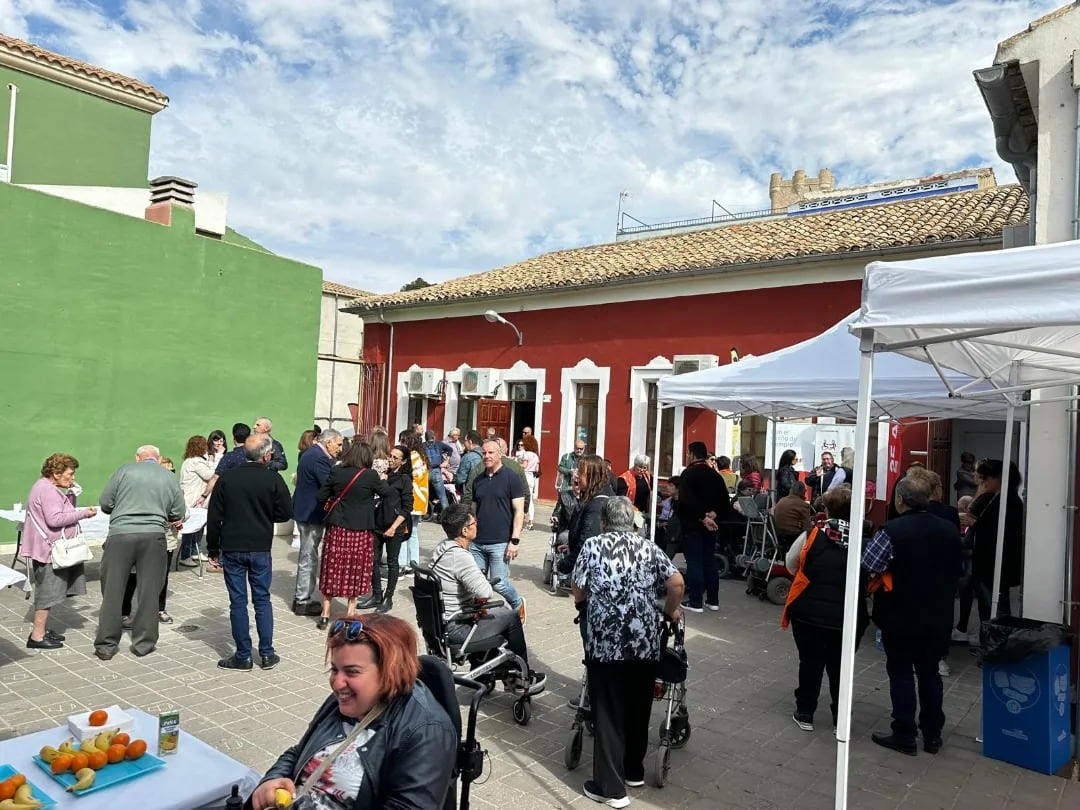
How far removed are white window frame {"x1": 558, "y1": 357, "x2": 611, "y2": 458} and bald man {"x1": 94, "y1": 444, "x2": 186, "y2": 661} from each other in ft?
33.7

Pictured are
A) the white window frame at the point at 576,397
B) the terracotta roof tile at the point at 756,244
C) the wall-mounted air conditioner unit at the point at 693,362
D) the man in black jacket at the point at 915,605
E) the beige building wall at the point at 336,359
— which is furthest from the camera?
the beige building wall at the point at 336,359

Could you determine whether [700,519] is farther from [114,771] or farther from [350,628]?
[114,771]

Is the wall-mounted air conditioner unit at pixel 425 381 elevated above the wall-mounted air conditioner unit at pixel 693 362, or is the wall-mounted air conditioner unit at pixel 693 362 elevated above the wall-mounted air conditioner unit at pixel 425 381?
the wall-mounted air conditioner unit at pixel 693 362

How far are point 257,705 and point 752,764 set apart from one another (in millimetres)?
3065

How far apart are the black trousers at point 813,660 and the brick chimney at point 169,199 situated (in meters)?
10.4

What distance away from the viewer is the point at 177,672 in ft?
17.6

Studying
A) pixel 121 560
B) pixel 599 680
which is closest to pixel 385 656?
pixel 599 680

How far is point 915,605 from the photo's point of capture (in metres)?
Answer: 4.46

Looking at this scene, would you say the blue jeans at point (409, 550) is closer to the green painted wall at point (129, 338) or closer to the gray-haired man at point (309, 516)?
the gray-haired man at point (309, 516)

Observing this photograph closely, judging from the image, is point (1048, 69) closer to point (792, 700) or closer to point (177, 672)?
point (792, 700)

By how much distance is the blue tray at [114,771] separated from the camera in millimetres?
2484

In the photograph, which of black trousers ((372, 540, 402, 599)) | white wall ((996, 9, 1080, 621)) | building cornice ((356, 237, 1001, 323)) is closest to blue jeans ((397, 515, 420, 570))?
black trousers ((372, 540, 402, 599))

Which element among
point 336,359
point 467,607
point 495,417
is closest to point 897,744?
point 467,607

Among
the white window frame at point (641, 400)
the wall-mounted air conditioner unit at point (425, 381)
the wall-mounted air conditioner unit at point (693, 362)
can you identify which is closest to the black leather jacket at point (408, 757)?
the wall-mounted air conditioner unit at point (693, 362)
